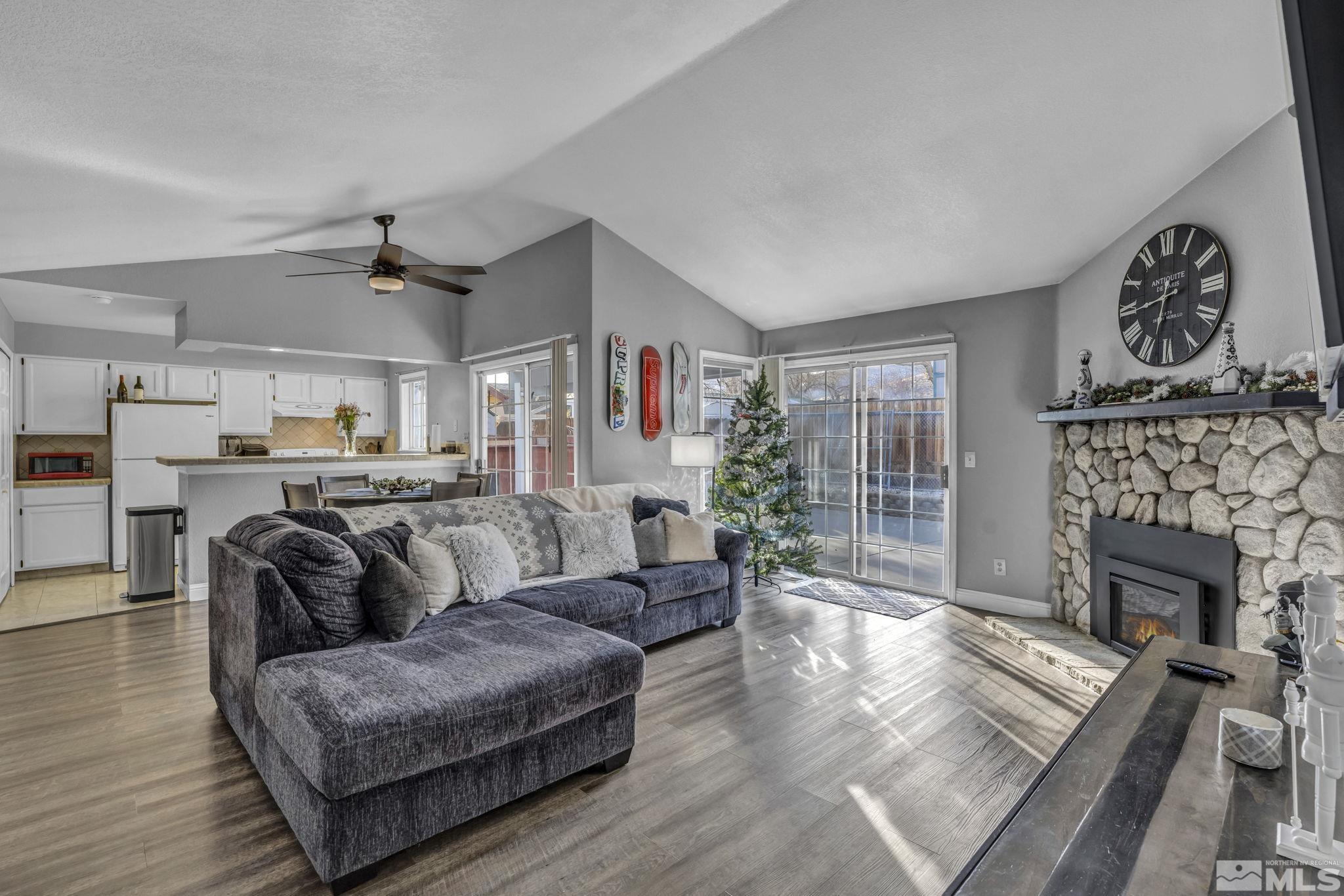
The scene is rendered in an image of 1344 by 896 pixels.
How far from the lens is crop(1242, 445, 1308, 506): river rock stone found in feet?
9.09

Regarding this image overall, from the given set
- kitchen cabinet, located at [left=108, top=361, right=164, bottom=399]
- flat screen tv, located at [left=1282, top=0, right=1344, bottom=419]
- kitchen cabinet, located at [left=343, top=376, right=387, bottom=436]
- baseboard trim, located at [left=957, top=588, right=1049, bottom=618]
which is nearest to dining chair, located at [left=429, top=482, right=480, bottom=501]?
kitchen cabinet, located at [left=343, top=376, right=387, bottom=436]

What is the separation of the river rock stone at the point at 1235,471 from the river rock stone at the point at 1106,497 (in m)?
0.76

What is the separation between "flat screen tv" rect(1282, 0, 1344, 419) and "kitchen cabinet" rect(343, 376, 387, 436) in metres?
8.34

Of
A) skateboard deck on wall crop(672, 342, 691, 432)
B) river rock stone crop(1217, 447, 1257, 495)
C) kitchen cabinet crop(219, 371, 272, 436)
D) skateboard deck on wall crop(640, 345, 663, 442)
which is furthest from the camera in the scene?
kitchen cabinet crop(219, 371, 272, 436)

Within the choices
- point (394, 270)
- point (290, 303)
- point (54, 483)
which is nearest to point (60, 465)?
point (54, 483)

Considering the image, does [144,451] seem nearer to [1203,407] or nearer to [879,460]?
[879,460]

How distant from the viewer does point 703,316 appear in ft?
19.5

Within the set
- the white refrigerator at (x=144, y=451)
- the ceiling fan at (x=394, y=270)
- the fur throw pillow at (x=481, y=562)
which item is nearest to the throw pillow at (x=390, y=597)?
the fur throw pillow at (x=481, y=562)

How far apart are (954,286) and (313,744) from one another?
4817mm

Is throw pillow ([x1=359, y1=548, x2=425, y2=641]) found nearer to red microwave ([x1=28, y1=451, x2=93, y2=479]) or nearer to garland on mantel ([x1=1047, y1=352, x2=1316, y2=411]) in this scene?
garland on mantel ([x1=1047, y1=352, x2=1316, y2=411])

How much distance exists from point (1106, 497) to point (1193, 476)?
2.25 ft

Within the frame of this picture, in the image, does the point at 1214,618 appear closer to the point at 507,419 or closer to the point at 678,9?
the point at 678,9

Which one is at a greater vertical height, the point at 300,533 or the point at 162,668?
the point at 300,533

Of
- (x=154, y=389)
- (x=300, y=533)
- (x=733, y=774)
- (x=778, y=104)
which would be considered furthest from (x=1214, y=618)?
(x=154, y=389)
